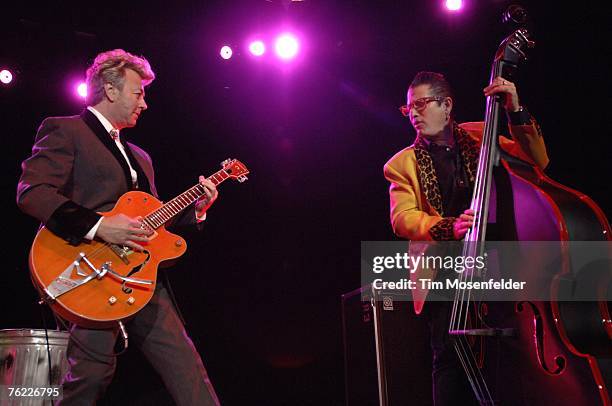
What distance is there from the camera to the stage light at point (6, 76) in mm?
5156

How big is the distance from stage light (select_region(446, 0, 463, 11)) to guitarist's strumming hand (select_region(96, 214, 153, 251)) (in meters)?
3.22

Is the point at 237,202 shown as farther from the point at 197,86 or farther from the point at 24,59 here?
the point at 24,59

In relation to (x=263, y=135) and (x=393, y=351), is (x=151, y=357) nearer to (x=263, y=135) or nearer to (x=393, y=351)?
(x=393, y=351)

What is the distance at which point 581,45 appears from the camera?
432 centimetres

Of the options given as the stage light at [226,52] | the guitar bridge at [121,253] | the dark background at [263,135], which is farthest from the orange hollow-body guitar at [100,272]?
the stage light at [226,52]

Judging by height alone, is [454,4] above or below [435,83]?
above

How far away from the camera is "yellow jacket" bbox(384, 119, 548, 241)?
9.52ft

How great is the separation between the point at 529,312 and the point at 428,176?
1.02 metres

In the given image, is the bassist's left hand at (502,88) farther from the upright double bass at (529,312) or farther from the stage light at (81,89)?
the stage light at (81,89)

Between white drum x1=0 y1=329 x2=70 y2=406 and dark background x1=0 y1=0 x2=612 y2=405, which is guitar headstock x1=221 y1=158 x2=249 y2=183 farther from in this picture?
dark background x1=0 y1=0 x2=612 y2=405

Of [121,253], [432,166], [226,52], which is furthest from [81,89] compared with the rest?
[432,166]

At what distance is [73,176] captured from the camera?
2822mm

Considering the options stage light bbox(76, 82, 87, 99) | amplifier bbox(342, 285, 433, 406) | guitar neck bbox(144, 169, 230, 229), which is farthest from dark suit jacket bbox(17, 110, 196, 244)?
stage light bbox(76, 82, 87, 99)

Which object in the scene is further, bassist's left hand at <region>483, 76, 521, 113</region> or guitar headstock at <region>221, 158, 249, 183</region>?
guitar headstock at <region>221, 158, 249, 183</region>
